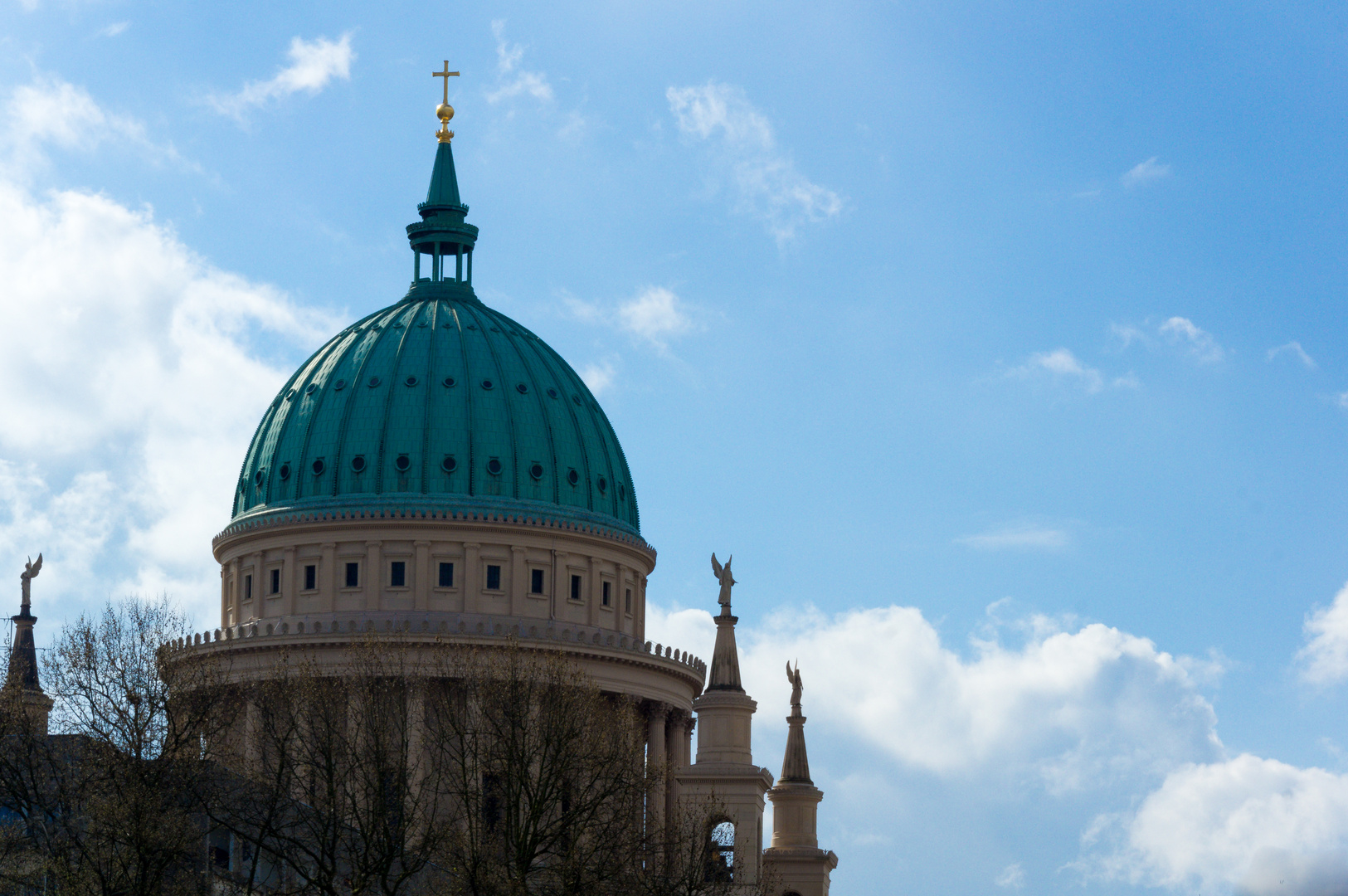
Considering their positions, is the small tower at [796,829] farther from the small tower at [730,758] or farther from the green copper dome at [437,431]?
the green copper dome at [437,431]

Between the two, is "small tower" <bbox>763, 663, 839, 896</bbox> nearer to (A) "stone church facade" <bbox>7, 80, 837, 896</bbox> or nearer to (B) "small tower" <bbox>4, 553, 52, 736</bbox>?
(A) "stone church facade" <bbox>7, 80, 837, 896</bbox>

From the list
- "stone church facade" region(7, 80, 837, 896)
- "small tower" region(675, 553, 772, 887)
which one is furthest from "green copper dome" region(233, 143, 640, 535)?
"small tower" region(675, 553, 772, 887)

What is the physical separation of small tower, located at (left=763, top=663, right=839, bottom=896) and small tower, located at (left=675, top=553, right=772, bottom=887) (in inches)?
59.1

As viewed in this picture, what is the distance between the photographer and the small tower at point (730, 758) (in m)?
99.7

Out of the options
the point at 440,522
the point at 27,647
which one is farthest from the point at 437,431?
the point at 27,647

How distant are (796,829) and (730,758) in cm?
559

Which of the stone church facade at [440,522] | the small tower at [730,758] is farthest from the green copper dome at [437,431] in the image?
the small tower at [730,758]

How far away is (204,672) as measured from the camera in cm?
8256

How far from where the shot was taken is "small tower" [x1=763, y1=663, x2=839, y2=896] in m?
103

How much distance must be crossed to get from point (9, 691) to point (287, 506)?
4115cm

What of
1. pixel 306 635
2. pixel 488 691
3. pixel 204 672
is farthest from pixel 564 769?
pixel 306 635

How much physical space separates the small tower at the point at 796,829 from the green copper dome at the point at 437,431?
20222mm

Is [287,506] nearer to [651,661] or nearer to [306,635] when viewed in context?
[306,635]

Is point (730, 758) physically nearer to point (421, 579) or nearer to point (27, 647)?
point (421, 579)
